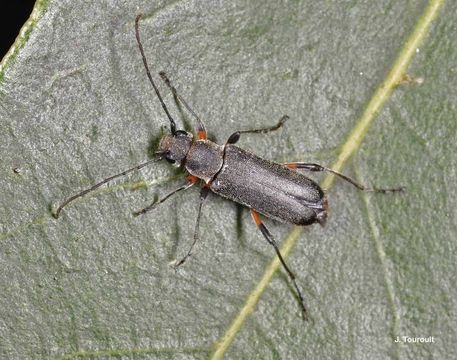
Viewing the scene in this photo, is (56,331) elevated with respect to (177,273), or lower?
lower

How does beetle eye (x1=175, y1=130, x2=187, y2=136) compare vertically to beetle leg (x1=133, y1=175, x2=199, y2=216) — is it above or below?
above

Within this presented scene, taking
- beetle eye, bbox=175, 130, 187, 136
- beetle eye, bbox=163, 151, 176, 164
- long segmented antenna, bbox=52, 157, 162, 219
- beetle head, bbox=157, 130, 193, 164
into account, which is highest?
beetle eye, bbox=175, 130, 187, 136

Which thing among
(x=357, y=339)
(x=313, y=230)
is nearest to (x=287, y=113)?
(x=313, y=230)

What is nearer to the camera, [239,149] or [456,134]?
[456,134]

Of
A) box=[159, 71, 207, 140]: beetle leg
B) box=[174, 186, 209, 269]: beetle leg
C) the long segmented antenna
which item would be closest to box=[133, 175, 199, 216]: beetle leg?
box=[174, 186, 209, 269]: beetle leg

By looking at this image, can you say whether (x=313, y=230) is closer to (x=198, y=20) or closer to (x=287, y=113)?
(x=287, y=113)

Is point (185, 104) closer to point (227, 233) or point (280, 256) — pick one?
point (227, 233)

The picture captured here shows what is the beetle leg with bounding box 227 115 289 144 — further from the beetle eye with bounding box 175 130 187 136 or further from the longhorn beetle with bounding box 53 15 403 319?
the beetle eye with bounding box 175 130 187 136

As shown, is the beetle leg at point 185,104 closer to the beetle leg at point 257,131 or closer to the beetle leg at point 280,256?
the beetle leg at point 257,131
